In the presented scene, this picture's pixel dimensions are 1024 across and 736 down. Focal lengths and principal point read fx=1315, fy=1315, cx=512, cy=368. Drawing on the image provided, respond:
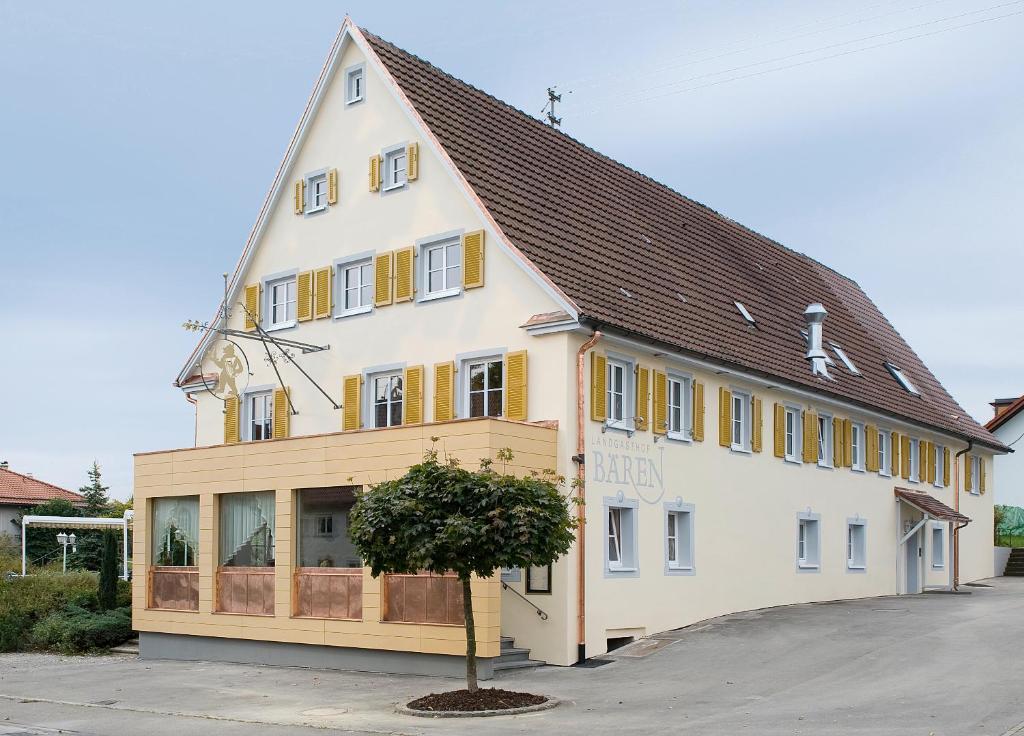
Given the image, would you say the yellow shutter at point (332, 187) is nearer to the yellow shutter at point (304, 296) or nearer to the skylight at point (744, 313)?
the yellow shutter at point (304, 296)

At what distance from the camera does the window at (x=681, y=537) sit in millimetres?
24734

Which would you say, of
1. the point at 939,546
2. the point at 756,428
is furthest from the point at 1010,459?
the point at 756,428

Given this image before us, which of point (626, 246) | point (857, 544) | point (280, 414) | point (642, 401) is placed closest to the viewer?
point (642, 401)

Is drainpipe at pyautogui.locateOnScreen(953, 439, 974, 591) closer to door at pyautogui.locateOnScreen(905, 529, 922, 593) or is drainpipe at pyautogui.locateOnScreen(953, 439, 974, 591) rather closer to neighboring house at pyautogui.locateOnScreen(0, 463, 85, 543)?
door at pyautogui.locateOnScreen(905, 529, 922, 593)

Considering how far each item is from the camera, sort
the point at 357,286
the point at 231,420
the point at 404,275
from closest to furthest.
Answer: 1. the point at 404,275
2. the point at 357,286
3. the point at 231,420

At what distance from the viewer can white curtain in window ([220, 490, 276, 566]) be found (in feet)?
80.5

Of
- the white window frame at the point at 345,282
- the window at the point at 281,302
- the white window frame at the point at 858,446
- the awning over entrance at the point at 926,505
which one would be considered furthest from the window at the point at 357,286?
the awning over entrance at the point at 926,505

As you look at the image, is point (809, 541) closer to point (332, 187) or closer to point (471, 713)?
point (332, 187)

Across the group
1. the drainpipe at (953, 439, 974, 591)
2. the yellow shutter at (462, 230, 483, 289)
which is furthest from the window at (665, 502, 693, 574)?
the drainpipe at (953, 439, 974, 591)

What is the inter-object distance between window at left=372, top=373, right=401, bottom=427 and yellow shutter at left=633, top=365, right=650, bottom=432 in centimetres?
470

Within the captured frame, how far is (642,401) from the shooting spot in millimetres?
23672

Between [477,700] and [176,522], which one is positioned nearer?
[477,700]

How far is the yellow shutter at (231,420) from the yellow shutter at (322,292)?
3.28m

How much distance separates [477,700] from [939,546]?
24.1 metres
